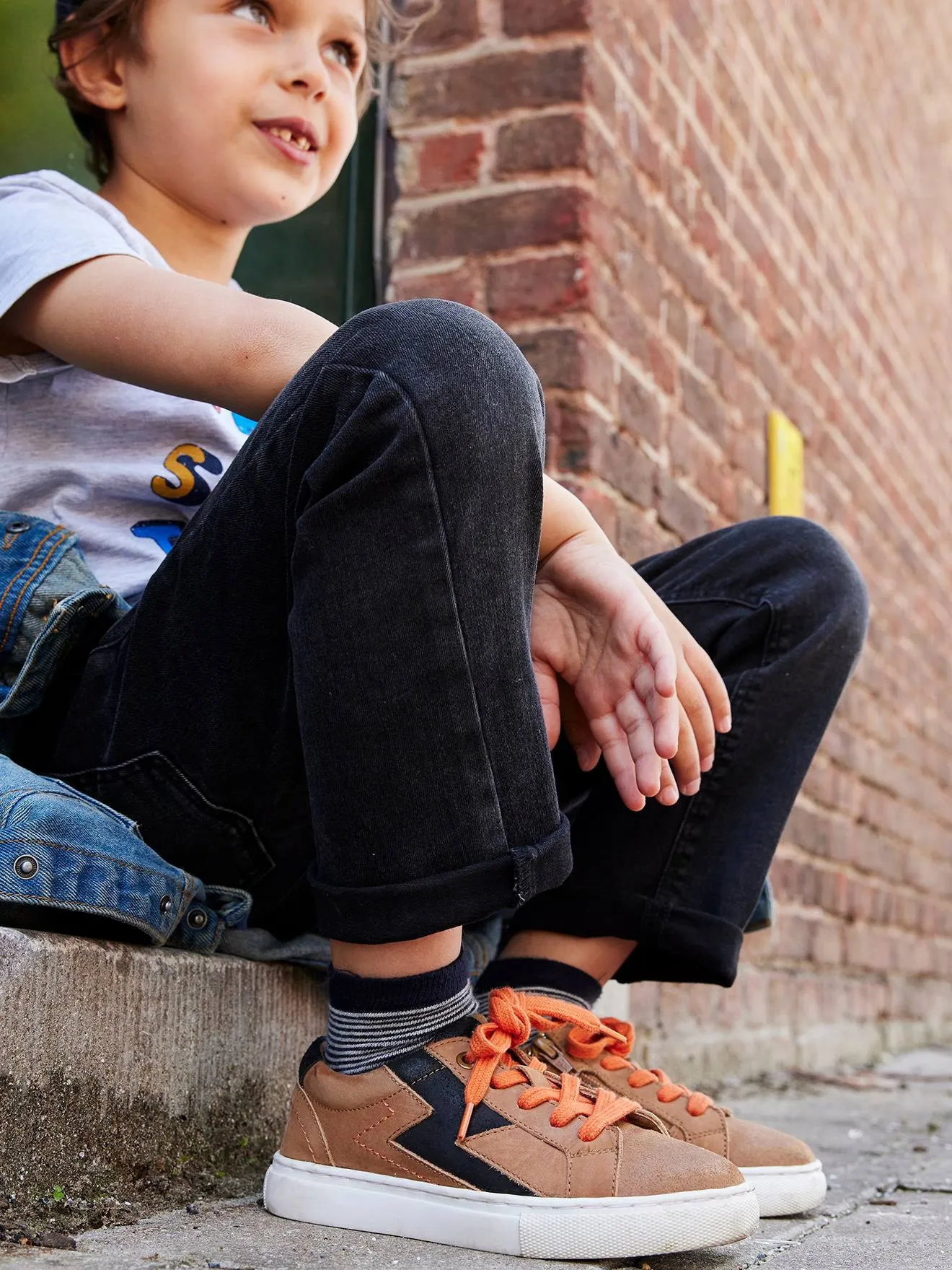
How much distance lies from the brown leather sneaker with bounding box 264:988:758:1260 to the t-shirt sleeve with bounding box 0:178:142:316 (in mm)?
679

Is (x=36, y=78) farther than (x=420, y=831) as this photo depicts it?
Yes

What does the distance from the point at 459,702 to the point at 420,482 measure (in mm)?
160

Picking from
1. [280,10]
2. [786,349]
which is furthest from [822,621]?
[786,349]

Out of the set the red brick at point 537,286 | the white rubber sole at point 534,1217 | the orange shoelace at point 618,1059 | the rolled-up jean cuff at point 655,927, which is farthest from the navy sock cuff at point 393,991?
the red brick at point 537,286

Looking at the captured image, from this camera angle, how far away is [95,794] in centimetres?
111

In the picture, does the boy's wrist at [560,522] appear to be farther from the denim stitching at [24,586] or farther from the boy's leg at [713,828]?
the denim stitching at [24,586]

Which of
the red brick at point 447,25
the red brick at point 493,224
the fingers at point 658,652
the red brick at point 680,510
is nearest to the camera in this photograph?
the fingers at point 658,652

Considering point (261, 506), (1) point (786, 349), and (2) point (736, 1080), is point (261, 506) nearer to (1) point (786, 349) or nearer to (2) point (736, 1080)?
(2) point (736, 1080)

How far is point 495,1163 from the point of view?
94 centimetres

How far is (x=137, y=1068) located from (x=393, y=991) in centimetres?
22

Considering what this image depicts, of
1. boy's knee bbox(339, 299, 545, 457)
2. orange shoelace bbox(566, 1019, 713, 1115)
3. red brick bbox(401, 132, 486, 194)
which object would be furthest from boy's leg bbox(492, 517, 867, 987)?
red brick bbox(401, 132, 486, 194)

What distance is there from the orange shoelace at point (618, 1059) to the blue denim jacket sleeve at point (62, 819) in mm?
321

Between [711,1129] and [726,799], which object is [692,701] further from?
[711,1129]

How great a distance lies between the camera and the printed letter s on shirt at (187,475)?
125 cm
